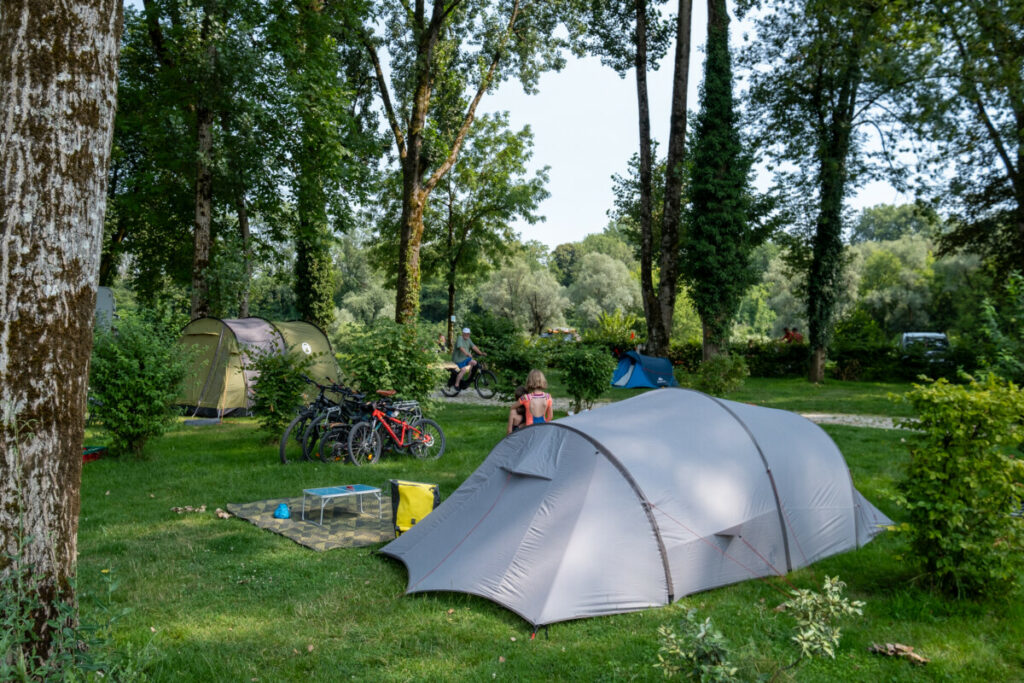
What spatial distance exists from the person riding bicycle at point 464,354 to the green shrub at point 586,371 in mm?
4443

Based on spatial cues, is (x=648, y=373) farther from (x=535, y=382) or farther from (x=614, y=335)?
(x=535, y=382)

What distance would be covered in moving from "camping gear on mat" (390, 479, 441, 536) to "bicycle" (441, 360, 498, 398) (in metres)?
10.9

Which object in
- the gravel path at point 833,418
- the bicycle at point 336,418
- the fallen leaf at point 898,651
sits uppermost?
the bicycle at point 336,418

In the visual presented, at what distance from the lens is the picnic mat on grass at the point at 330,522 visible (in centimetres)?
644

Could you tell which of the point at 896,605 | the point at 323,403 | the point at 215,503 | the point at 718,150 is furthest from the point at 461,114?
the point at 896,605

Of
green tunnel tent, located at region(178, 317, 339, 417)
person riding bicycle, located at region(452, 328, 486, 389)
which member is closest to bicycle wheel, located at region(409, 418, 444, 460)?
green tunnel tent, located at region(178, 317, 339, 417)

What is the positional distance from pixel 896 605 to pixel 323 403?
728 centimetres

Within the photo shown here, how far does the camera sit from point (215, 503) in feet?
25.3

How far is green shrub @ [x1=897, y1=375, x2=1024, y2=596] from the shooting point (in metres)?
4.61

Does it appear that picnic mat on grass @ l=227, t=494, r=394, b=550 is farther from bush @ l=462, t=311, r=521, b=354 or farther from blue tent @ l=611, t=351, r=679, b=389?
blue tent @ l=611, t=351, r=679, b=389

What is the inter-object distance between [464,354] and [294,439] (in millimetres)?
7133

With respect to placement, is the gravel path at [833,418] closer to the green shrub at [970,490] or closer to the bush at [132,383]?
the green shrub at [970,490]

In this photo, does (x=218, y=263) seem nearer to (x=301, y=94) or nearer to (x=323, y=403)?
(x=301, y=94)

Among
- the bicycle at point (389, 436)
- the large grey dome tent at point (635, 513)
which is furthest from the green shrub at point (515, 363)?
the large grey dome tent at point (635, 513)
